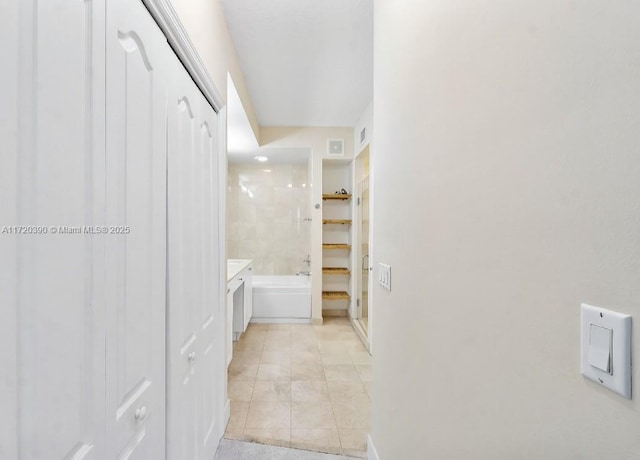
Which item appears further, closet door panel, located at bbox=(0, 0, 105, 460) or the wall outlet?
the wall outlet

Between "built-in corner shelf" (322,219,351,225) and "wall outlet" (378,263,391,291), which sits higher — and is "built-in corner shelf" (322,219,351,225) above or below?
above

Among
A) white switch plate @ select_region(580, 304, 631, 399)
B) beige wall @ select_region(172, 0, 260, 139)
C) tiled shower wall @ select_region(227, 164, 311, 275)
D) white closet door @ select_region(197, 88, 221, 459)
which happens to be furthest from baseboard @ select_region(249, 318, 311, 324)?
white switch plate @ select_region(580, 304, 631, 399)

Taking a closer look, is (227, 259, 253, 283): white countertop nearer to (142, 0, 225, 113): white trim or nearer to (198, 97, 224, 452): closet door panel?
(198, 97, 224, 452): closet door panel

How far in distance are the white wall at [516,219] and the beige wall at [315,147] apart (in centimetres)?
273

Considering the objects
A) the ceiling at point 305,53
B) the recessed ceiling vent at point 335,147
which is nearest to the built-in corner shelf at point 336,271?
the recessed ceiling vent at point 335,147

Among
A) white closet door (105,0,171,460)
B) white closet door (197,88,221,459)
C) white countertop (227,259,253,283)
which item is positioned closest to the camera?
white closet door (105,0,171,460)

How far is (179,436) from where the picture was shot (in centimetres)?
111

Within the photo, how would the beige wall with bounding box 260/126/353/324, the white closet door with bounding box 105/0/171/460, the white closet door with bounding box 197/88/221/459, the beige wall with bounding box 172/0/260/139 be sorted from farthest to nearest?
the beige wall with bounding box 260/126/353/324 → the white closet door with bounding box 197/88/221/459 → the beige wall with bounding box 172/0/260/139 → the white closet door with bounding box 105/0/171/460

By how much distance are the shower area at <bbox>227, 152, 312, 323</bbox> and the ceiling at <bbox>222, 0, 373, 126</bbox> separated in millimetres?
1408

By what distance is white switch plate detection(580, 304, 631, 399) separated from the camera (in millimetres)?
372

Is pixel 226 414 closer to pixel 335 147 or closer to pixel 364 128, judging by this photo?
pixel 364 128

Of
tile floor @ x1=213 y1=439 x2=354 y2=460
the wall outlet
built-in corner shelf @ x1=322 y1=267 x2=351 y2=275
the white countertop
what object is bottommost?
tile floor @ x1=213 y1=439 x2=354 y2=460

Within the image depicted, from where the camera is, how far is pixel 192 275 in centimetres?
127

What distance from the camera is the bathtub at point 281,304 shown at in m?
3.80
